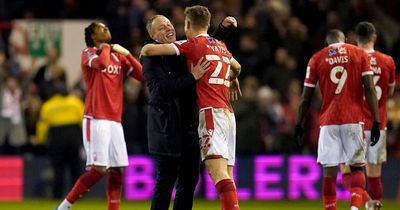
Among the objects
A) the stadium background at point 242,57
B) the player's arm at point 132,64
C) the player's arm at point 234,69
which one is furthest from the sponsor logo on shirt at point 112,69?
the stadium background at point 242,57

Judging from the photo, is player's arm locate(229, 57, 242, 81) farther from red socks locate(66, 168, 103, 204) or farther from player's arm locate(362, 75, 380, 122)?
red socks locate(66, 168, 103, 204)

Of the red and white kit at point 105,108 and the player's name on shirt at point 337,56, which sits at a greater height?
the player's name on shirt at point 337,56

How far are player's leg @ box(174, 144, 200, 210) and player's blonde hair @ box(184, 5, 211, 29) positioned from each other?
1.27 m

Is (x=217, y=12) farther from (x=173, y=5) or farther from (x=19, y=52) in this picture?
(x=19, y=52)

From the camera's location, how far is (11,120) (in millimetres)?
20000

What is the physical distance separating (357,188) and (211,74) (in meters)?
2.73

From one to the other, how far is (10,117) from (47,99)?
2.51 ft

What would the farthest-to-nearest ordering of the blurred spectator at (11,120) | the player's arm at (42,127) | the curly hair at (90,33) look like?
the blurred spectator at (11,120), the player's arm at (42,127), the curly hair at (90,33)

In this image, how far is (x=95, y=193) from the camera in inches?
757

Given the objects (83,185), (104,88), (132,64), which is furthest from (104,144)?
(132,64)

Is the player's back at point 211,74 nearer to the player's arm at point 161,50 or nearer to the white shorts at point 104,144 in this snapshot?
the player's arm at point 161,50

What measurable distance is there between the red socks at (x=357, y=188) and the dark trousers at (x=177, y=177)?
2119 mm

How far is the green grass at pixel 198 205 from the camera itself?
16.5 metres

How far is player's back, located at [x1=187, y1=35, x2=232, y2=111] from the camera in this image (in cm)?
1055
